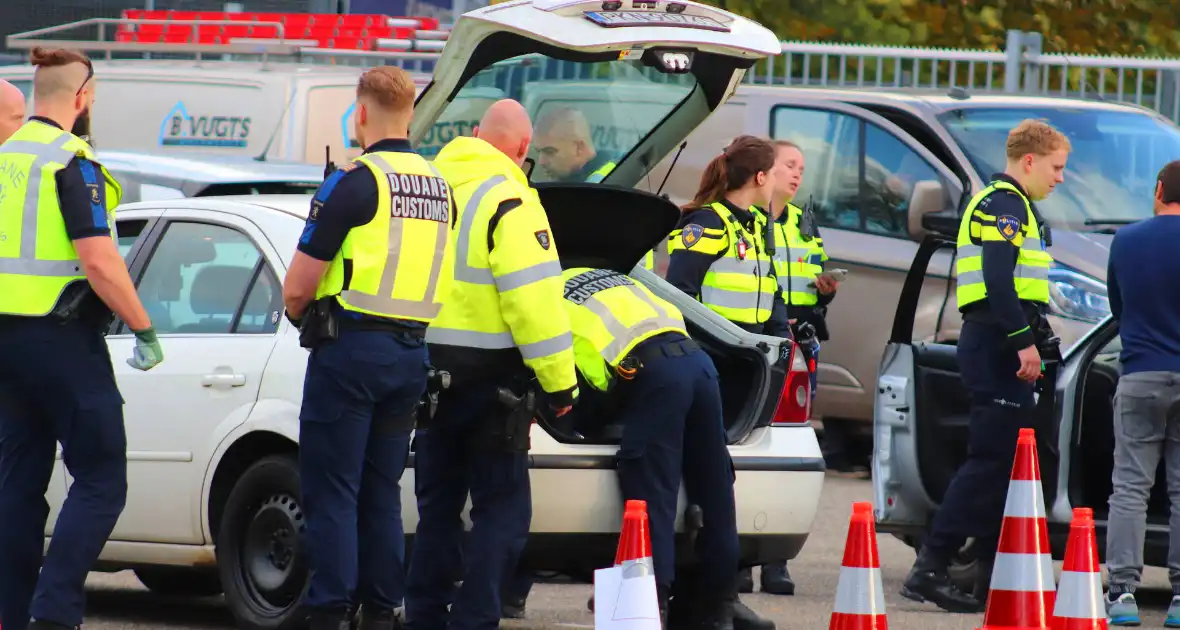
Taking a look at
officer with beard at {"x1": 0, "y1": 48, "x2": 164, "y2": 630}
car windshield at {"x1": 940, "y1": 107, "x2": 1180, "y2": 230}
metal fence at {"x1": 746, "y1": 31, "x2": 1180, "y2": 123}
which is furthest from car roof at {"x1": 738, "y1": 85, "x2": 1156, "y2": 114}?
officer with beard at {"x1": 0, "y1": 48, "x2": 164, "y2": 630}

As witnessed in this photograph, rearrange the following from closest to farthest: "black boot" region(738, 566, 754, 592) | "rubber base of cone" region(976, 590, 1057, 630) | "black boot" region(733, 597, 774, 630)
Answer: "rubber base of cone" region(976, 590, 1057, 630) < "black boot" region(733, 597, 774, 630) < "black boot" region(738, 566, 754, 592)

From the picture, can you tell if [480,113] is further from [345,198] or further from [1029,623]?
[1029,623]

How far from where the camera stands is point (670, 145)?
8.27 meters

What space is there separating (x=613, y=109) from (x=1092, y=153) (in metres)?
4.80

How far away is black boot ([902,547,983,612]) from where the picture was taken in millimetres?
8523

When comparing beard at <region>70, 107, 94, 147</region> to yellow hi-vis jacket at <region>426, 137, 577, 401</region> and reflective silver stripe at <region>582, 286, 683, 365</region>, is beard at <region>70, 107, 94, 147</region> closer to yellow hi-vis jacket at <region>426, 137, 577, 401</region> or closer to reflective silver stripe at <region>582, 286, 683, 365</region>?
yellow hi-vis jacket at <region>426, 137, 577, 401</region>

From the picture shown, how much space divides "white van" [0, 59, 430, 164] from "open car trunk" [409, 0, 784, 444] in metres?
4.07

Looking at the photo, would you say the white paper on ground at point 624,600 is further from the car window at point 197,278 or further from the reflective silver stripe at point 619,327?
the car window at point 197,278

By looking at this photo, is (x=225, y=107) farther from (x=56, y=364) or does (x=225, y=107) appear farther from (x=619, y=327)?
(x=56, y=364)

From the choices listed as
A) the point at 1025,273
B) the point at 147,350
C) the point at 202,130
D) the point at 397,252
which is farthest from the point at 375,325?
the point at 202,130

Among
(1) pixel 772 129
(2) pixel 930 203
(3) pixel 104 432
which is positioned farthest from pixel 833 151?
(3) pixel 104 432

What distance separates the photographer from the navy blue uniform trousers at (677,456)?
7.12m

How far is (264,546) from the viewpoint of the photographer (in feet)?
24.2

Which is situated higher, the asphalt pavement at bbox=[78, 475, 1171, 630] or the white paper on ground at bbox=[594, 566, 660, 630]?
the white paper on ground at bbox=[594, 566, 660, 630]
